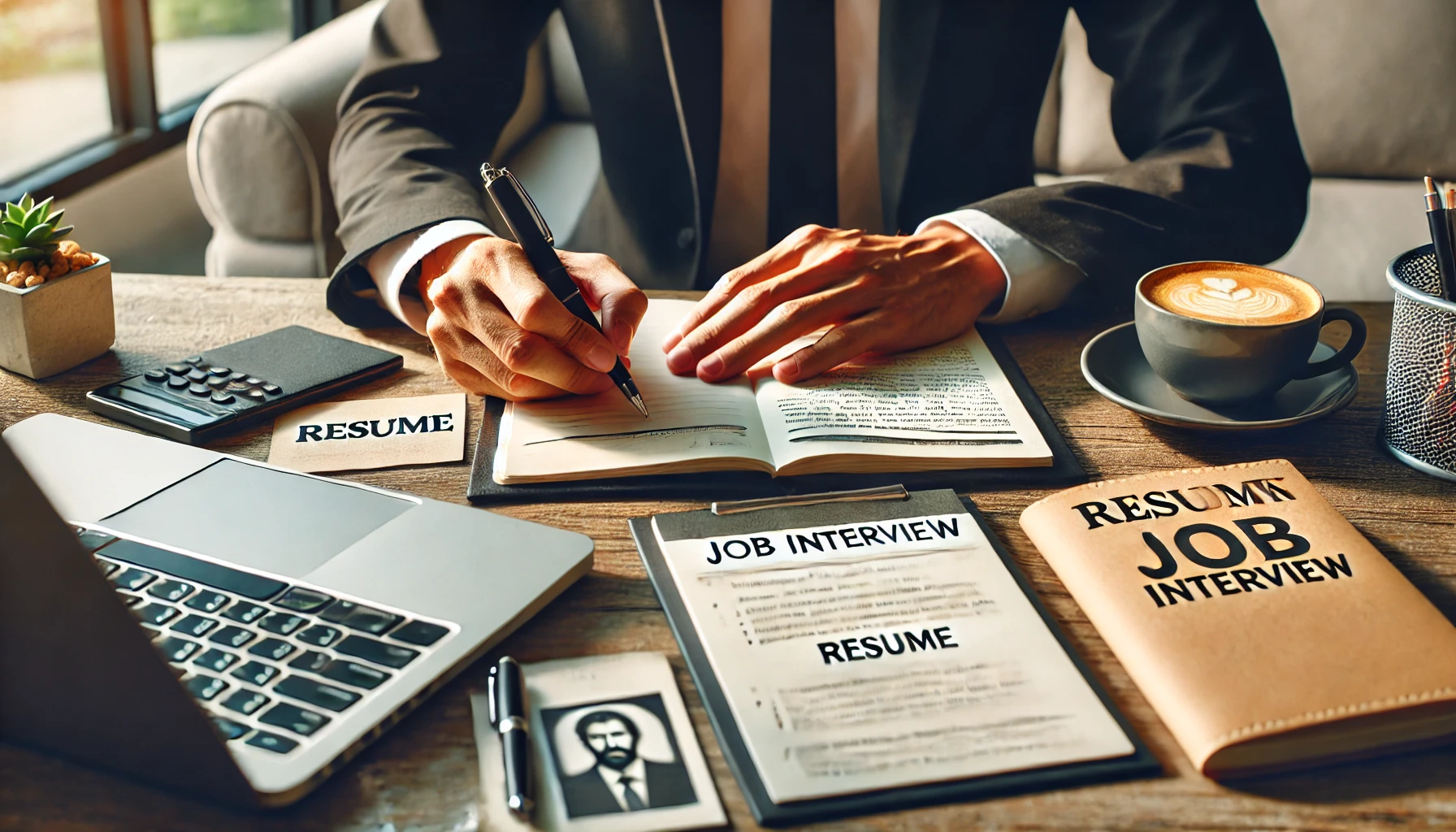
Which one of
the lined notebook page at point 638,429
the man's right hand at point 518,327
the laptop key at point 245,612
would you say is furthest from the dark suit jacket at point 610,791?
the man's right hand at point 518,327

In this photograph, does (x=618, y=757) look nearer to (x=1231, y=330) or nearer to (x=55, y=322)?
(x=1231, y=330)

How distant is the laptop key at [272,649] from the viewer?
1.74 feet

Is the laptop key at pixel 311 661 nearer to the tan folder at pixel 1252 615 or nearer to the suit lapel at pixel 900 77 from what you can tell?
the tan folder at pixel 1252 615

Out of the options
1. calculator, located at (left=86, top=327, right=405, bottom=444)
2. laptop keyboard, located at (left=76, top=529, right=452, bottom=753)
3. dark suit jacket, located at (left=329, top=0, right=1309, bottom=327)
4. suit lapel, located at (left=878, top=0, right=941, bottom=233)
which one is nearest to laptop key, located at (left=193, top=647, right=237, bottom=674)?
laptop keyboard, located at (left=76, top=529, right=452, bottom=753)

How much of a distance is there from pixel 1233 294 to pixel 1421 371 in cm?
15

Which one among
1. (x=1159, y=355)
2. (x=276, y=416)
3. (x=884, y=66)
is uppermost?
(x=884, y=66)

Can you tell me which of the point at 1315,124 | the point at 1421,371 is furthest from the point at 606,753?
the point at 1315,124

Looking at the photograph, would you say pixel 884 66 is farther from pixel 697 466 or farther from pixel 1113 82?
pixel 697 466

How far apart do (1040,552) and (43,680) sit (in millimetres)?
548

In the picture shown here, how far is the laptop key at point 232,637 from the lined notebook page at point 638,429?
23 centimetres

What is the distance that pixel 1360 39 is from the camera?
2213mm

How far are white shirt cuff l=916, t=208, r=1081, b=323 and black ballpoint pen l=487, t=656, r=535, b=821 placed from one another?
658 millimetres

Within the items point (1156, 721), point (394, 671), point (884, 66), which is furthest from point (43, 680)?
point (884, 66)

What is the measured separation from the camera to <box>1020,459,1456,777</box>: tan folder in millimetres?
505
